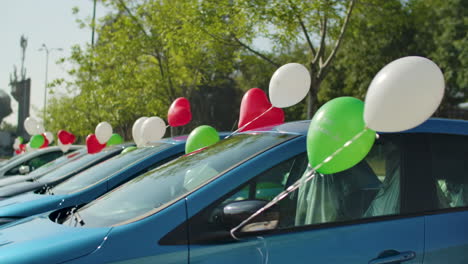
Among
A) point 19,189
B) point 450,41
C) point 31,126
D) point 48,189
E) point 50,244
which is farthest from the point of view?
point 450,41

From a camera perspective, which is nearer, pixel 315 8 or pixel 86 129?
pixel 315 8

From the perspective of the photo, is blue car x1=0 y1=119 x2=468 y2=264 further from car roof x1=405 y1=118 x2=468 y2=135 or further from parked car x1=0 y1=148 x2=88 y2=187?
parked car x1=0 y1=148 x2=88 y2=187

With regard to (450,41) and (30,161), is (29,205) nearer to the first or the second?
(30,161)

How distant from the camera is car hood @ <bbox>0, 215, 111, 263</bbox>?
86.1 inches

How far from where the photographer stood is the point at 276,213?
8.27 ft

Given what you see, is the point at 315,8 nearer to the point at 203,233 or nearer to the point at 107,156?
the point at 107,156

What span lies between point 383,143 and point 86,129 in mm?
18410

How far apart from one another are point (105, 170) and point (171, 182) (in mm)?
2432

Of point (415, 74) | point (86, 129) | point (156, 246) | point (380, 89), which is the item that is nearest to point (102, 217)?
point (156, 246)

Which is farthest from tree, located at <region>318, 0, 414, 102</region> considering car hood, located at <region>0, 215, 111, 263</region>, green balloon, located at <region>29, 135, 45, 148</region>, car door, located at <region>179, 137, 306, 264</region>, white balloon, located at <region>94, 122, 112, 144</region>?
car hood, located at <region>0, 215, 111, 263</region>

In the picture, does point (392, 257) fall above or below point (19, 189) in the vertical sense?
above

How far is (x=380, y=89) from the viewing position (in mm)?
2533

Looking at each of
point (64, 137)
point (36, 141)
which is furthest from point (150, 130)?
point (36, 141)

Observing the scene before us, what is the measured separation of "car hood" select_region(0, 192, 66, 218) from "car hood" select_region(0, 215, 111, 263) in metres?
1.60
